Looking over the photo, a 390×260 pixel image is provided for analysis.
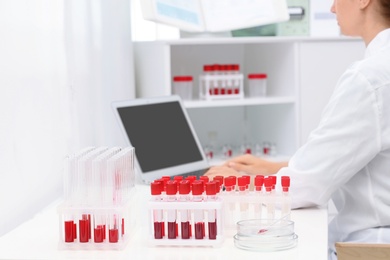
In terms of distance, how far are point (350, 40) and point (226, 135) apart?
30.4 inches

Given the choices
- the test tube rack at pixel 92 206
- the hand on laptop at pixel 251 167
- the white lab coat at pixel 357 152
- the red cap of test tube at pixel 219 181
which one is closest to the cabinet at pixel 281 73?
the hand on laptop at pixel 251 167

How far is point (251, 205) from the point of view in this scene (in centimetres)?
171

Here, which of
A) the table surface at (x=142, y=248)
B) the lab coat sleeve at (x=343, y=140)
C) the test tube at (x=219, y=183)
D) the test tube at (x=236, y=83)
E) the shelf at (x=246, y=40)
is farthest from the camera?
the test tube at (x=236, y=83)

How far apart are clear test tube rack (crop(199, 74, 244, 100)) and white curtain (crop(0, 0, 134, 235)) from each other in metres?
0.39

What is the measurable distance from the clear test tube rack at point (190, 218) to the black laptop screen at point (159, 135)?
0.88 metres

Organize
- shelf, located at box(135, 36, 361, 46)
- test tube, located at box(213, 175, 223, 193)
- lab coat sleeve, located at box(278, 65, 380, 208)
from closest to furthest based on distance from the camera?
test tube, located at box(213, 175, 223, 193), lab coat sleeve, located at box(278, 65, 380, 208), shelf, located at box(135, 36, 361, 46)

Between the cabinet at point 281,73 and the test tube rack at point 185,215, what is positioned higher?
the cabinet at point 281,73

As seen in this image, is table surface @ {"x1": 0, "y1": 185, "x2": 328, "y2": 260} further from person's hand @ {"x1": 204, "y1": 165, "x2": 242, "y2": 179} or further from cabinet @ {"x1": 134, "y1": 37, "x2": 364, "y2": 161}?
cabinet @ {"x1": 134, "y1": 37, "x2": 364, "y2": 161}

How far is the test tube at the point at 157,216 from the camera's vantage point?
5.09ft

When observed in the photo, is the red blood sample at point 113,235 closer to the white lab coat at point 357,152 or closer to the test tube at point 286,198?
the test tube at point 286,198

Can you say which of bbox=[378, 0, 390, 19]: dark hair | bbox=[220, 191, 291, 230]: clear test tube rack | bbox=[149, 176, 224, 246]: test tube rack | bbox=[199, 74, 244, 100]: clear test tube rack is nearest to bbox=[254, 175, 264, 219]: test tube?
bbox=[220, 191, 291, 230]: clear test tube rack

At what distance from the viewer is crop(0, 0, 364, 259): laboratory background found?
6.23ft

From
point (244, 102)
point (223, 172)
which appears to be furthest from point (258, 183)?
point (244, 102)

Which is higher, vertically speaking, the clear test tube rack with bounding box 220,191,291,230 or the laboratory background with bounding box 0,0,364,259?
the laboratory background with bounding box 0,0,364,259
